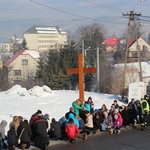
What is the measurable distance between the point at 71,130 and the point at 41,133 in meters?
1.61

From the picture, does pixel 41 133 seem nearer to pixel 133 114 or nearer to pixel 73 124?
pixel 73 124

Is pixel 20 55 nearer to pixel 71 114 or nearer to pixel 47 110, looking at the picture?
pixel 47 110

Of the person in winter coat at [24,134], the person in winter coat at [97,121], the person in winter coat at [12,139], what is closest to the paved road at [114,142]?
the person in winter coat at [97,121]

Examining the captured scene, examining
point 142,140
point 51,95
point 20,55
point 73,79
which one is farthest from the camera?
point 20,55

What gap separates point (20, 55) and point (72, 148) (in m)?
83.9

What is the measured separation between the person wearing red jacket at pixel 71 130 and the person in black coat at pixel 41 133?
4.05 feet

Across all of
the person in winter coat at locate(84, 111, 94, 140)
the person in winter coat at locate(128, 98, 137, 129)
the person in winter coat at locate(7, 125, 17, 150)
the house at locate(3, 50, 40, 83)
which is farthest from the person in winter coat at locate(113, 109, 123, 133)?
the house at locate(3, 50, 40, 83)

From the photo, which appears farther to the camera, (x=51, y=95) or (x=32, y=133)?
(x=51, y=95)

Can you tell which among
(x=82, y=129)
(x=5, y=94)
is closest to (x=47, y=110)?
(x=5, y=94)

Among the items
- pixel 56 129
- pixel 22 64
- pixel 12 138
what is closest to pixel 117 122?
pixel 56 129

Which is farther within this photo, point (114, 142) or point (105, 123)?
point (105, 123)

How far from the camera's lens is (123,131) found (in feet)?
66.0

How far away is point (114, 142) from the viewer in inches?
673

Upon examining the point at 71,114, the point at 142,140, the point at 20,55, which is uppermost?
the point at 20,55
